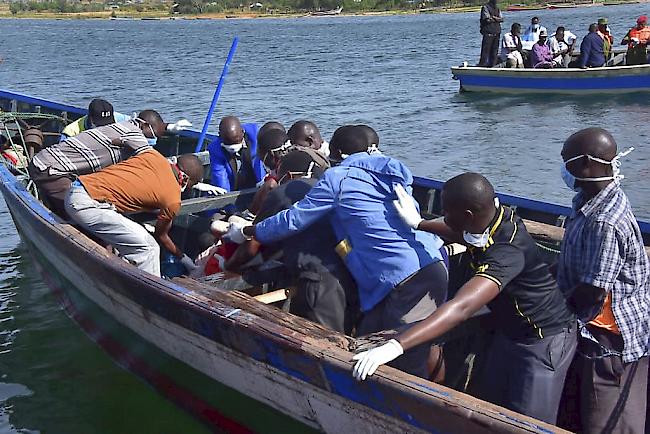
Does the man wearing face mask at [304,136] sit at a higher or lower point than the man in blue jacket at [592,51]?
higher

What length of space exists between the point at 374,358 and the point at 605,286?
41.4 inches

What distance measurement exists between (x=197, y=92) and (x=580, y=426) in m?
22.2

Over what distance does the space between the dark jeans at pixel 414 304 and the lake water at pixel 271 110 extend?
2.07m

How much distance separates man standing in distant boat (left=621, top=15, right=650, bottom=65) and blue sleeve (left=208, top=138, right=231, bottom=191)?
13.5 metres

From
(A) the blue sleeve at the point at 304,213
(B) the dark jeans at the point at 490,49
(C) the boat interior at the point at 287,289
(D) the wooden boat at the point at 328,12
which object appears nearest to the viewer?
(A) the blue sleeve at the point at 304,213

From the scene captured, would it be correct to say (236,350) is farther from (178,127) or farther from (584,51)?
(584,51)

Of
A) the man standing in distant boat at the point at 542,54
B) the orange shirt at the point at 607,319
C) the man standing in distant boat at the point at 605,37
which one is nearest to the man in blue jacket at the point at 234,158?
the orange shirt at the point at 607,319

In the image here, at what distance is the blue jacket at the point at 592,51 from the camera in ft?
57.6

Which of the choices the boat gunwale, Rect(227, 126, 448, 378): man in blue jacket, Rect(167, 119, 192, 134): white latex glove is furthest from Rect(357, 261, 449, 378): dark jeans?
Rect(167, 119, 192, 134): white latex glove

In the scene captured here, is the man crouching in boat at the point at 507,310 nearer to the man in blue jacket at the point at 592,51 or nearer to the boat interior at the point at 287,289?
the boat interior at the point at 287,289

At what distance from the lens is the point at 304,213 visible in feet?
14.0

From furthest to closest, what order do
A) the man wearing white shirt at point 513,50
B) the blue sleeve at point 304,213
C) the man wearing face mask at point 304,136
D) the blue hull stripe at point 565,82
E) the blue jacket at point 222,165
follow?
the man wearing white shirt at point 513,50 < the blue hull stripe at point 565,82 < the blue jacket at point 222,165 < the man wearing face mask at point 304,136 < the blue sleeve at point 304,213

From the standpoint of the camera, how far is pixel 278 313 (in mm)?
4305

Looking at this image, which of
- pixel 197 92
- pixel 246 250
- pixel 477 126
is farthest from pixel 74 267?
pixel 197 92
